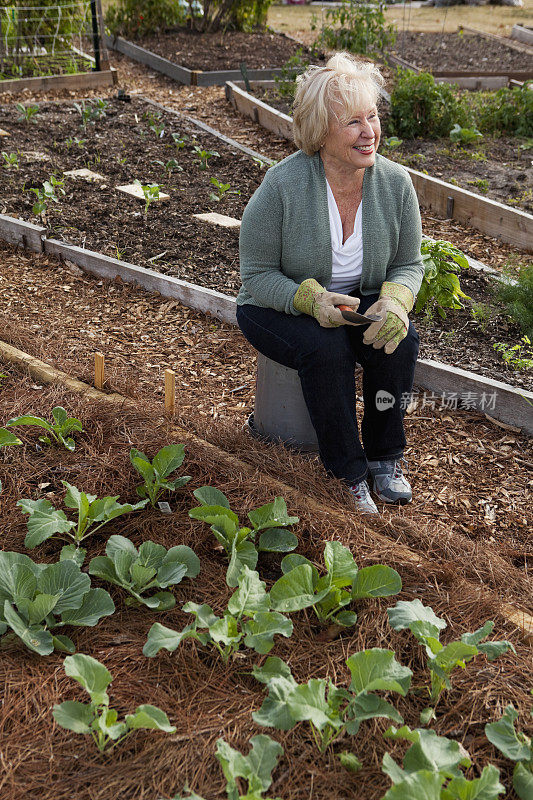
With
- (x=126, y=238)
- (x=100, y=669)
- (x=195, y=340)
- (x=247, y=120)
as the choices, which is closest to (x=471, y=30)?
(x=247, y=120)

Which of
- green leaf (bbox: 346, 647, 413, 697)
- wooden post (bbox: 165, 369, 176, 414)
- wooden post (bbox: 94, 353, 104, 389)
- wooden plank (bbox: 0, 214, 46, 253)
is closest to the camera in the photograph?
green leaf (bbox: 346, 647, 413, 697)

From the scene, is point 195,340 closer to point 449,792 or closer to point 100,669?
point 100,669

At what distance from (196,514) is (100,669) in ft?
1.81

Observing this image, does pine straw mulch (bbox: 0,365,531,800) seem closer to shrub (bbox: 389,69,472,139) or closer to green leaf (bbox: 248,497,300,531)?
green leaf (bbox: 248,497,300,531)

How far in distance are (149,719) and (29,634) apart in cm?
42

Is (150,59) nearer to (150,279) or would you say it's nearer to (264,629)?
(150,279)

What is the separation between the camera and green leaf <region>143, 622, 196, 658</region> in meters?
1.77

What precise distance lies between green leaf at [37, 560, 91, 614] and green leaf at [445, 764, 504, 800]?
0.93 m

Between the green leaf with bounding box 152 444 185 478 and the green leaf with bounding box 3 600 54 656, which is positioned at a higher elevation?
the green leaf with bounding box 152 444 185 478

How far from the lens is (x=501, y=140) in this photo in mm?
6844

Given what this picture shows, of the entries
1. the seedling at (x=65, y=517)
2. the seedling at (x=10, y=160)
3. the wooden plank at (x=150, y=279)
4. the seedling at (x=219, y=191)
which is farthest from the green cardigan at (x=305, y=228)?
the seedling at (x=10, y=160)

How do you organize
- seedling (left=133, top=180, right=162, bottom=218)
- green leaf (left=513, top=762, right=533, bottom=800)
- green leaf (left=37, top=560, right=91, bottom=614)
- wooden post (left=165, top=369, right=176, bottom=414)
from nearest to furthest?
1. green leaf (left=513, top=762, right=533, bottom=800)
2. green leaf (left=37, top=560, right=91, bottom=614)
3. wooden post (left=165, top=369, right=176, bottom=414)
4. seedling (left=133, top=180, right=162, bottom=218)

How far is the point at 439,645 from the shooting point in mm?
1808
